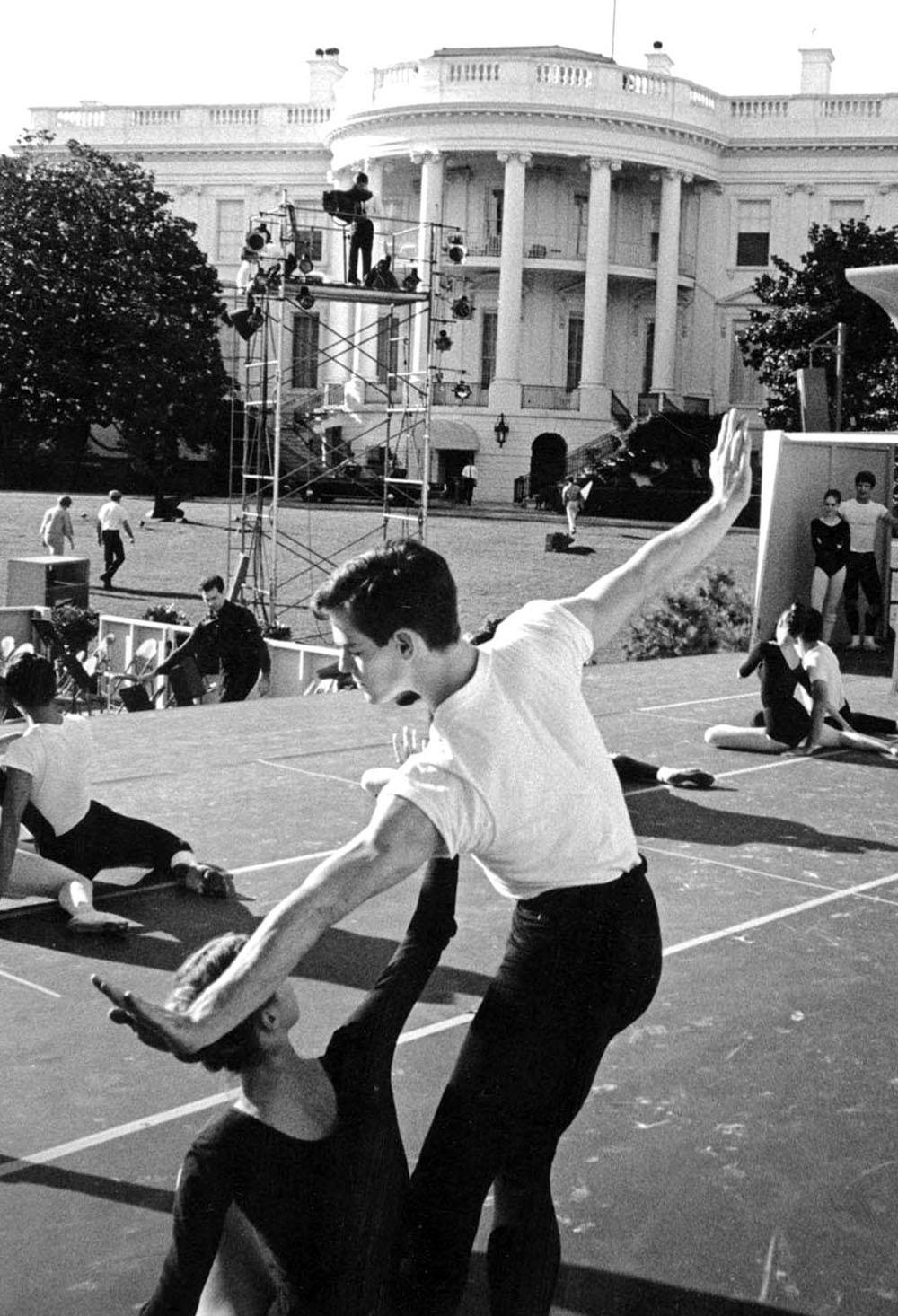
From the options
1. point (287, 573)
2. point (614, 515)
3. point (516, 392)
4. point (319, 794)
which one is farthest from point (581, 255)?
point (319, 794)

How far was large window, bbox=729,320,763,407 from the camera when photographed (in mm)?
63844

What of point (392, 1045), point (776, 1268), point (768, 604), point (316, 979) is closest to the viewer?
point (392, 1045)

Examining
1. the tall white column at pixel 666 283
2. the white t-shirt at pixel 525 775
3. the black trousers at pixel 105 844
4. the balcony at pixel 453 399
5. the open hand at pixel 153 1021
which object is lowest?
the black trousers at pixel 105 844

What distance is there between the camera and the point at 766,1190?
4.71 metres

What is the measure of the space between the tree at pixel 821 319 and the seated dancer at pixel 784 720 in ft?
98.6

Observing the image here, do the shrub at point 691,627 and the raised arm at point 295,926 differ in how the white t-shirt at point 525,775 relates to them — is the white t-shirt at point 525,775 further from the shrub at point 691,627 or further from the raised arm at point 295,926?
the shrub at point 691,627

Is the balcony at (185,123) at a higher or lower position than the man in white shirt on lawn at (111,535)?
higher

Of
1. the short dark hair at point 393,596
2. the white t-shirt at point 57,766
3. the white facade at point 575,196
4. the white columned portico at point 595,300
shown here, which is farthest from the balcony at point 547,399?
the short dark hair at point 393,596

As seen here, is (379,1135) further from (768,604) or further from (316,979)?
(768,604)

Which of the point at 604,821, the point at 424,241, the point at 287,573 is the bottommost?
the point at 287,573

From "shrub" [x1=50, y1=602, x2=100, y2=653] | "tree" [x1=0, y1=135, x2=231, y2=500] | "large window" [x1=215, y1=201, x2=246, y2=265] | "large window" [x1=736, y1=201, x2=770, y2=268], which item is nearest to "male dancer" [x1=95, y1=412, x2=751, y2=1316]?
"shrub" [x1=50, y1=602, x2=100, y2=653]

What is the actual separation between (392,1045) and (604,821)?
0.65 metres

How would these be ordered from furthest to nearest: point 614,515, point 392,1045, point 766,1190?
1. point 614,515
2. point 766,1190
3. point 392,1045

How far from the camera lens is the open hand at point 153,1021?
2857 mm
